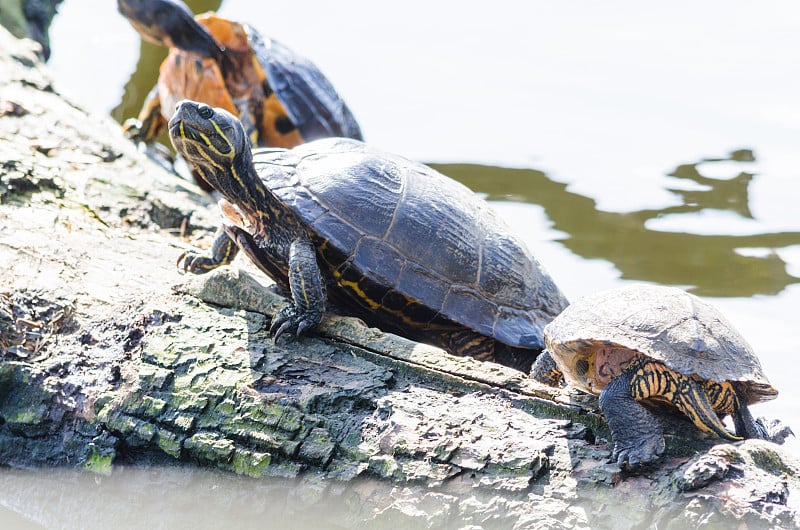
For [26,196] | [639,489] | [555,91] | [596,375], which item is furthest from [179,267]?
[555,91]

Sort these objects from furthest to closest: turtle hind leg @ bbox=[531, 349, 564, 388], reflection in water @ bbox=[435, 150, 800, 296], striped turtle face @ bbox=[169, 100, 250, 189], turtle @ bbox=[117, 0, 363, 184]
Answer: turtle @ bbox=[117, 0, 363, 184]
reflection in water @ bbox=[435, 150, 800, 296]
striped turtle face @ bbox=[169, 100, 250, 189]
turtle hind leg @ bbox=[531, 349, 564, 388]

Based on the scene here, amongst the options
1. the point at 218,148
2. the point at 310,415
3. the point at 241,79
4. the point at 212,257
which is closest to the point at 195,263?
the point at 212,257

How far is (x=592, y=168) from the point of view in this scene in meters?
6.71

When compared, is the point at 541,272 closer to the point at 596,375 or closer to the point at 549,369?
the point at 549,369

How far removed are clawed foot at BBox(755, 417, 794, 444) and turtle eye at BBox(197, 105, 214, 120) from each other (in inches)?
91.9

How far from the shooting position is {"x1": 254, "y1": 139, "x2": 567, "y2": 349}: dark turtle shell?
3.56 m

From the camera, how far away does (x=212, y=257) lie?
3951 millimetres

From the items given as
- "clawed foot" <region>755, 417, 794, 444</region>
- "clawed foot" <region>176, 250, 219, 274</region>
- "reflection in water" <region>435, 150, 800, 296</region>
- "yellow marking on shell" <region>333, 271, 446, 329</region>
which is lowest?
"reflection in water" <region>435, 150, 800, 296</region>

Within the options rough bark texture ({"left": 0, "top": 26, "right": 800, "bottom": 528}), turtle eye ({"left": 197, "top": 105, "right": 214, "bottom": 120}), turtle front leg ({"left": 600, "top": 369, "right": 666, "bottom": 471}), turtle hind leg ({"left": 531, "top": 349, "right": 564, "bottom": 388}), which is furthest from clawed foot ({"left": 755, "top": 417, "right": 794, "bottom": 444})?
turtle eye ({"left": 197, "top": 105, "right": 214, "bottom": 120})

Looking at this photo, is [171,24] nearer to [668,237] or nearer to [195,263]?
[195,263]

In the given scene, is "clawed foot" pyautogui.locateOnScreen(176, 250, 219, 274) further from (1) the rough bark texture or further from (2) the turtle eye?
(2) the turtle eye

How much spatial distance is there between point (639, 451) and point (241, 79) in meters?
5.59

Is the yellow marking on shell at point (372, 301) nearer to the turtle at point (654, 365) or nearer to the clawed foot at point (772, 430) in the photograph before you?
the turtle at point (654, 365)

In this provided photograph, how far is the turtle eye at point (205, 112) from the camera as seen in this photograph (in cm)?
348
